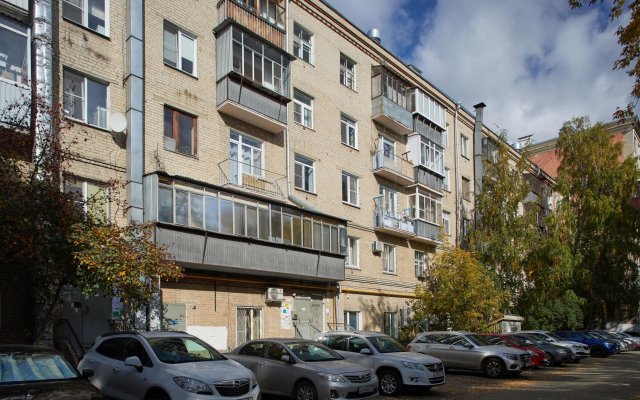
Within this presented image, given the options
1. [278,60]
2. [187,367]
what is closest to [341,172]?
[278,60]

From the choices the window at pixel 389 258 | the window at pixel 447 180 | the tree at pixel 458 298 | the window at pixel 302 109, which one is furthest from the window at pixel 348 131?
the window at pixel 447 180

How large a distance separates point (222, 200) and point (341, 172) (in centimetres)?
913

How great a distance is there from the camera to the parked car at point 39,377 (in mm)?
7508

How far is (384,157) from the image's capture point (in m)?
28.8

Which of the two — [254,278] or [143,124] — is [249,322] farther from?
[143,124]

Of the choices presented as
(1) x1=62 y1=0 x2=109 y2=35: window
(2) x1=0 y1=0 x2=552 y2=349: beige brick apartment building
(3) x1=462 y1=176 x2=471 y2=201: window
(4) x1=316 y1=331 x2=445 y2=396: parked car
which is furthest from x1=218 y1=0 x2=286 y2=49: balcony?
(3) x1=462 y1=176 x2=471 y2=201: window

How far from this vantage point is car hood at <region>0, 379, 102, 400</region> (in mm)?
7350

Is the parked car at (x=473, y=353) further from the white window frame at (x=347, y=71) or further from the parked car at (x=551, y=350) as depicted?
the white window frame at (x=347, y=71)

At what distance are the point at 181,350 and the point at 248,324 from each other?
10077 millimetres

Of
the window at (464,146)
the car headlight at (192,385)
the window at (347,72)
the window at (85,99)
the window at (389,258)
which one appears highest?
the window at (347,72)

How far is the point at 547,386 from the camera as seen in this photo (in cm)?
1620

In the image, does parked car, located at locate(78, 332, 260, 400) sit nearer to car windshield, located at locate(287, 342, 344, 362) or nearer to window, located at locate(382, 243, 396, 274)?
car windshield, located at locate(287, 342, 344, 362)

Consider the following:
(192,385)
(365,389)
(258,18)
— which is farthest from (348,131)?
(192,385)

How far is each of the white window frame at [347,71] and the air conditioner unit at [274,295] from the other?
11452 mm
